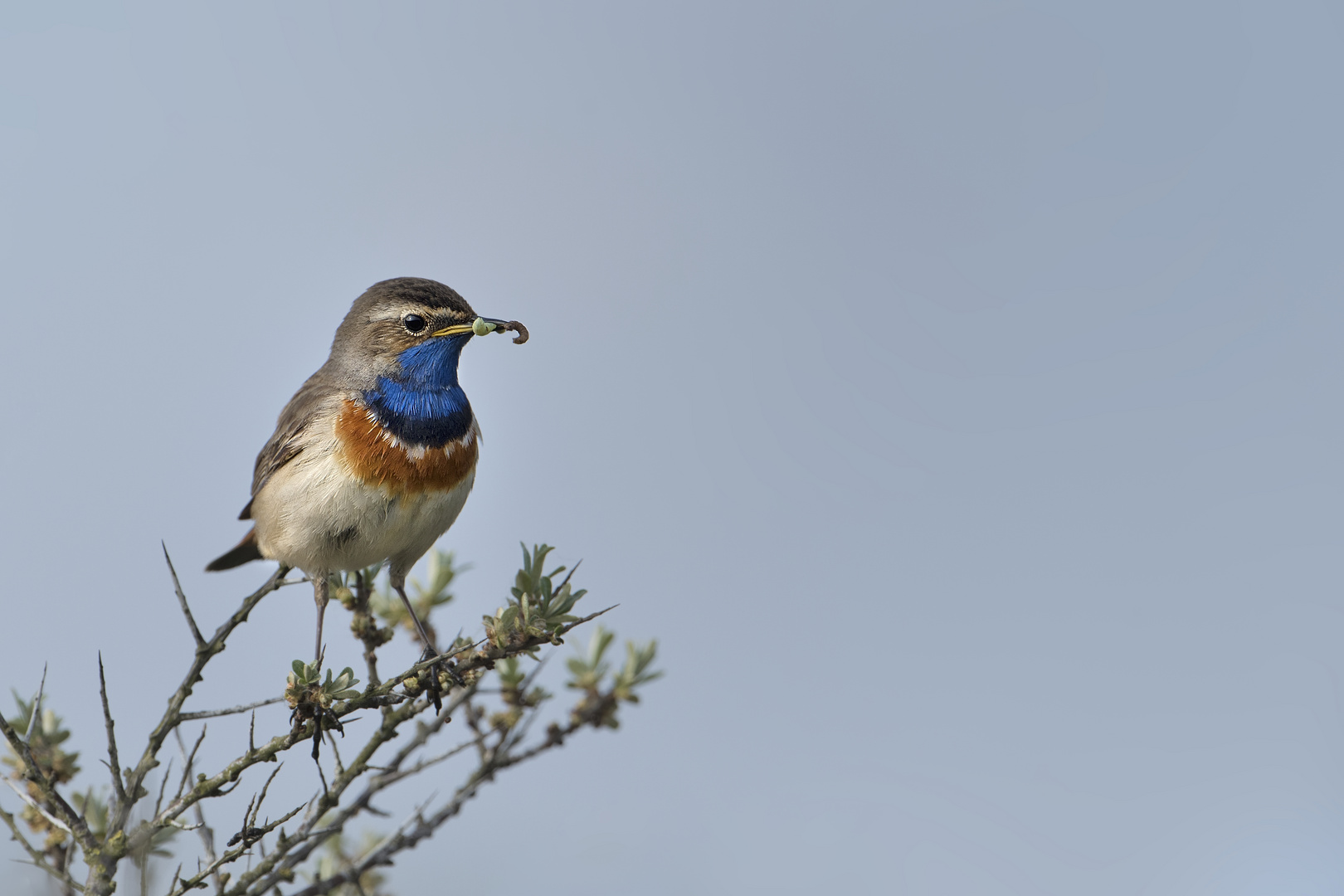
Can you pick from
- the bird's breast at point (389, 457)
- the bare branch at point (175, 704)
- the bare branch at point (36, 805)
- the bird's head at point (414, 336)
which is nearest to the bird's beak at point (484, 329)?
the bird's head at point (414, 336)

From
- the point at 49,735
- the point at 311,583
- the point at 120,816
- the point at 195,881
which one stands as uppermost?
the point at 311,583

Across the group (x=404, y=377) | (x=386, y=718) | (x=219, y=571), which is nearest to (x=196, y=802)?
(x=386, y=718)

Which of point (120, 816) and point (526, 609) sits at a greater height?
point (526, 609)

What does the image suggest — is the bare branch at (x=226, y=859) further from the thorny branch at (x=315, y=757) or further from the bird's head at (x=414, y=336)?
the bird's head at (x=414, y=336)

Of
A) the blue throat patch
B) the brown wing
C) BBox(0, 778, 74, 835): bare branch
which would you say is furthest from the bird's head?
BBox(0, 778, 74, 835): bare branch

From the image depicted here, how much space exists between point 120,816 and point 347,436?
1987mm

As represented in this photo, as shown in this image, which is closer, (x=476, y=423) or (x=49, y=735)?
(x=49, y=735)

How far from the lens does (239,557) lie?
6.68 m

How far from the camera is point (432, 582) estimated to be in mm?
5820

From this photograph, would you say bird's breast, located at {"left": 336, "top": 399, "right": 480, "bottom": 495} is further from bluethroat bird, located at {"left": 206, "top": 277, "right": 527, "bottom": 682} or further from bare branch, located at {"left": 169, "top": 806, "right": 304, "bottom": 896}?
bare branch, located at {"left": 169, "top": 806, "right": 304, "bottom": 896}

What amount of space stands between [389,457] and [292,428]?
691 millimetres

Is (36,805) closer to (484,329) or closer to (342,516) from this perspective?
(342,516)

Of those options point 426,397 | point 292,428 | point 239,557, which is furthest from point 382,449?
point 239,557

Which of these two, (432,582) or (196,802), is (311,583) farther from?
(196,802)
